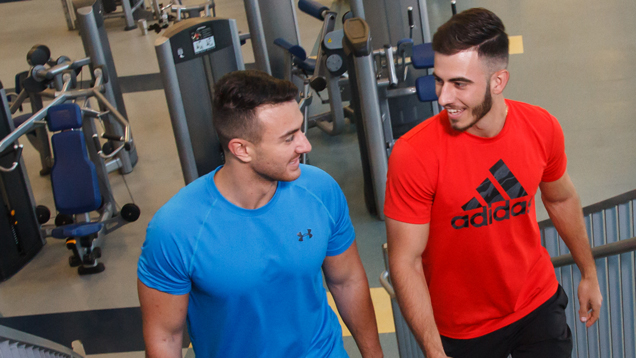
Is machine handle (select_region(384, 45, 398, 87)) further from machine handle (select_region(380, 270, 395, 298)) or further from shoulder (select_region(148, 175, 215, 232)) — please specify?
shoulder (select_region(148, 175, 215, 232))

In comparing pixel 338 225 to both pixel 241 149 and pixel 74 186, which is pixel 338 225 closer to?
pixel 241 149

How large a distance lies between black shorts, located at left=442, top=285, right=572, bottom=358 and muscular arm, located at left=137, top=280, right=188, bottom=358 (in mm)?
860

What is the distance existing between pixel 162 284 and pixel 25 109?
23.6ft

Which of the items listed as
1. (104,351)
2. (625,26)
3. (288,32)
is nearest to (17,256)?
(104,351)

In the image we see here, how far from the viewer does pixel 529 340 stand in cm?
200

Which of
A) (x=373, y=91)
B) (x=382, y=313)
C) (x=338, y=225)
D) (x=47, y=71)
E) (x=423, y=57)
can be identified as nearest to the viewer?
(x=338, y=225)

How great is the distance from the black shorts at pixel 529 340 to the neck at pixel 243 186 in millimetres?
783

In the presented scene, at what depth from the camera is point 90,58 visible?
5.60 m

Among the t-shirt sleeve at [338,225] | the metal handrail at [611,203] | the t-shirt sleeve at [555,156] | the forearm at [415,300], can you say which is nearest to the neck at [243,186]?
the t-shirt sleeve at [338,225]

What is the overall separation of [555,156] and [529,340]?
1.89ft

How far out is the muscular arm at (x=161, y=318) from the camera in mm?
1751

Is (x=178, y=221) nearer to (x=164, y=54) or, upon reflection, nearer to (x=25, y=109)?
(x=164, y=54)

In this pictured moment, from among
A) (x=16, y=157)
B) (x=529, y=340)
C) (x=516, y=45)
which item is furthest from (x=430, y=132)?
(x=516, y=45)

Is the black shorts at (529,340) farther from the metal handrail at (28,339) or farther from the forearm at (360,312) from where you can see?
the metal handrail at (28,339)
